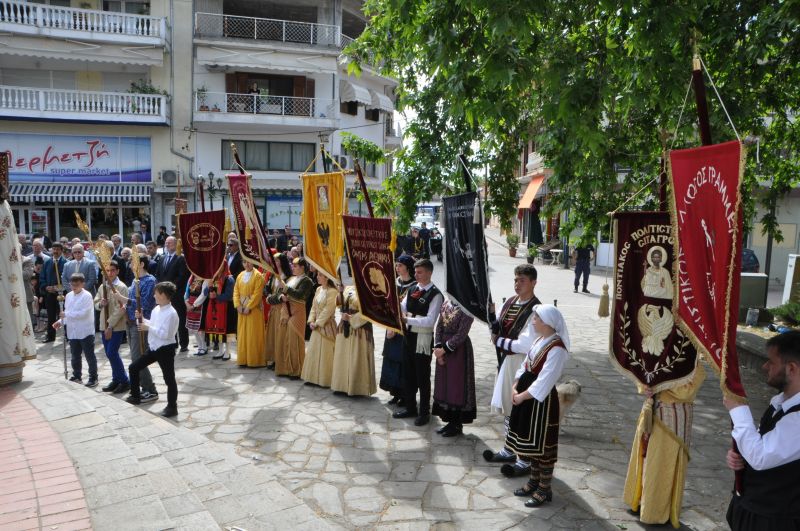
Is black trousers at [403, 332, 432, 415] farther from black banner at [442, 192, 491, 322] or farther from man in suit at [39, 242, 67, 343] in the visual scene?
man in suit at [39, 242, 67, 343]

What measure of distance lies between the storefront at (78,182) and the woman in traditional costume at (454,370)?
20.0 m

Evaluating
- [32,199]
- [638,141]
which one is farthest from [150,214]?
[638,141]

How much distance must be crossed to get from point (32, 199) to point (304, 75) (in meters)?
12.3

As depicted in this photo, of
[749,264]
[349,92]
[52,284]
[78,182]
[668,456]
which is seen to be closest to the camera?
[668,456]

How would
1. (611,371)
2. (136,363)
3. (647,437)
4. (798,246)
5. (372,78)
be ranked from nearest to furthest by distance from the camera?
1. (647,437)
2. (136,363)
3. (611,371)
4. (798,246)
5. (372,78)

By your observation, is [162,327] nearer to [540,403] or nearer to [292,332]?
[292,332]

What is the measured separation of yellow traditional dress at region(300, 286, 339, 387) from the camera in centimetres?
854

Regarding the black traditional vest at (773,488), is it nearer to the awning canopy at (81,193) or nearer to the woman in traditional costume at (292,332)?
the woman in traditional costume at (292,332)

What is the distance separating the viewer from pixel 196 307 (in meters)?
10.3

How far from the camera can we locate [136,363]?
Answer: 7.43 m

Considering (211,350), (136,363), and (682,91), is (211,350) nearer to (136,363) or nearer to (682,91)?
(136,363)

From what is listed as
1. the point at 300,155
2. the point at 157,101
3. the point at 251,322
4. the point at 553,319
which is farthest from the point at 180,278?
the point at 300,155

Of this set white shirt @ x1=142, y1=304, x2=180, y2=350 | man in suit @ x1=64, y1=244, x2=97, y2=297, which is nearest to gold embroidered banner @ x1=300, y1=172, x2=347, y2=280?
white shirt @ x1=142, y1=304, x2=180, y2=350

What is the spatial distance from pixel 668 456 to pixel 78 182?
25.2 m
